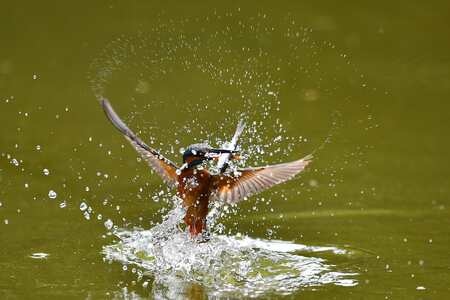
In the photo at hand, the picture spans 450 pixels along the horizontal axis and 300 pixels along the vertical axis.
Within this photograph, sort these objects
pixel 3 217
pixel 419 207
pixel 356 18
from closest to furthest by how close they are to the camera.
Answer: pixel 3 217, pixel 419 207, pixel 356 18

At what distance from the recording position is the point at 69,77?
650 centimetres

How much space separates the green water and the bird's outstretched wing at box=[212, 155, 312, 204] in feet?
1.41

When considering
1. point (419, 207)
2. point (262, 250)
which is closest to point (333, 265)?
point (262, 250)

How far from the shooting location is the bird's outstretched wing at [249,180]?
3.51 metres

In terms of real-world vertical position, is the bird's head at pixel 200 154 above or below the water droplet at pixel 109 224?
above

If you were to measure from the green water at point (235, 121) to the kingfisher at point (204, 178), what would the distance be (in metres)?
0.35

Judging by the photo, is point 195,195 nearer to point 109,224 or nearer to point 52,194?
point 109,224

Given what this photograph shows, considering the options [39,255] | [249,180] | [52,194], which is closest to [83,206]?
[52,194]

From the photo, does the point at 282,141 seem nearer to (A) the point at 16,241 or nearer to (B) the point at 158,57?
(B) the point at 158,57

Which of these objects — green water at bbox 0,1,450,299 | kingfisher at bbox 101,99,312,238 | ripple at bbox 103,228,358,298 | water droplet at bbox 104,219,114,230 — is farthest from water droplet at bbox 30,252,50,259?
kingfisher at bbox 101,99,312,238

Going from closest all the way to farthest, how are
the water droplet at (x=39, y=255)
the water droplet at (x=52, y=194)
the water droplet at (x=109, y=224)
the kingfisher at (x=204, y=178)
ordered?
the kingfisher at (x=204, y=178) < the water droplet at (x=39, y=255) < the water droplet at (x=109, y=224) < the water droplet at (x=52, y=194)

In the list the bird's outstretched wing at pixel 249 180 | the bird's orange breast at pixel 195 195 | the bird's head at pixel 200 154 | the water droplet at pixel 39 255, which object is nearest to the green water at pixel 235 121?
the water droplet at pixel 39 255

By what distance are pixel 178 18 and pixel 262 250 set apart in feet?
10.2

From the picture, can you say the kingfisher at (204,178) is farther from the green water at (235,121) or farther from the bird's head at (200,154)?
the green water at (235,121)
